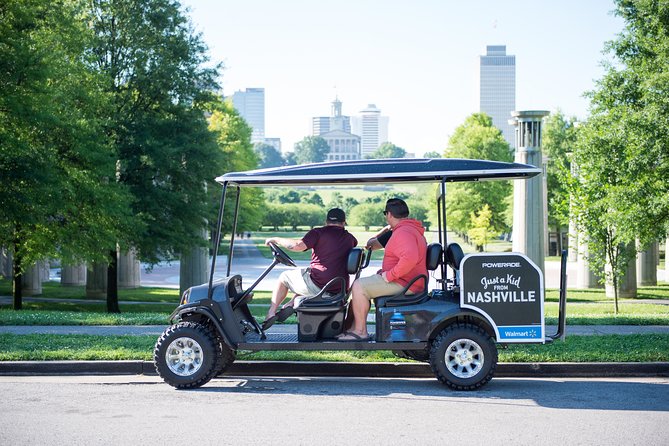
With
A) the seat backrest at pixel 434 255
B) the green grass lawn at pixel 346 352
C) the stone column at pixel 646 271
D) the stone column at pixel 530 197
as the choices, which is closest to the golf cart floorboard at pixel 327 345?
the seat backrest at pixel 434 255

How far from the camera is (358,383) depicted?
949 centimetres

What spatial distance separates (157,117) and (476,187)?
3173 cm

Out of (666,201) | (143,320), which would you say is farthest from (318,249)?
(666,201)

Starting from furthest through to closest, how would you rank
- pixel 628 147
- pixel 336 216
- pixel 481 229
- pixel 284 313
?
pixel 481 229 < pixel 628 147 < pixel 336 216 < pixel 284 313

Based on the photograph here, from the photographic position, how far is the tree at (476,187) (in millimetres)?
56969

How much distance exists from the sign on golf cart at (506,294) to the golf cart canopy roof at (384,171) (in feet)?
2.97

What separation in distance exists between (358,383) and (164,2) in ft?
79.1

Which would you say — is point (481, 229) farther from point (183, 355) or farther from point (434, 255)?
point (183, 355)

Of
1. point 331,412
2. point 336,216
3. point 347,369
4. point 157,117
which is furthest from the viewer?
point 157,117

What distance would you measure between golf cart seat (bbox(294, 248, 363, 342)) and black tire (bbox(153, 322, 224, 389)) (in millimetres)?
919

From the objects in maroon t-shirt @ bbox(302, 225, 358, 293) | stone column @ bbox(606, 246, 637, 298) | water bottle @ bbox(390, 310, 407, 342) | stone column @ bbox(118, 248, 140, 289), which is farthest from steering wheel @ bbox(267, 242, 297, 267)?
stone column @ bbox(118, 248, 140, 289)

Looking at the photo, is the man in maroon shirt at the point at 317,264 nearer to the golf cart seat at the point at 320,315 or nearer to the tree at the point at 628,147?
the golf cart seat at the point at 320,315

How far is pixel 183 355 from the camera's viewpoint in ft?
30.2

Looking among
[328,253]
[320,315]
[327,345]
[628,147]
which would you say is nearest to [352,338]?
[327,345]
